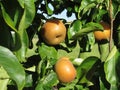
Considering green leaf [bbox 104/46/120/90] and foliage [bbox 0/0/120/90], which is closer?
foliage [bbox 0/0/120/90]

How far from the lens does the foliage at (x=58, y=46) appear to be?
1.05 metres

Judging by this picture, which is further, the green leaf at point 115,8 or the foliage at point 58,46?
the green leaf at point 115,8

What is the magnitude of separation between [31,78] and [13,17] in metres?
0.38

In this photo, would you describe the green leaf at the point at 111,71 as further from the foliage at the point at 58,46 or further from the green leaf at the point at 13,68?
the green leaf at the point at 13,68

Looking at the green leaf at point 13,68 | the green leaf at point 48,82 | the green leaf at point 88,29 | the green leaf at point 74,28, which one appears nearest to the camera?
the green leaf at point 13,68

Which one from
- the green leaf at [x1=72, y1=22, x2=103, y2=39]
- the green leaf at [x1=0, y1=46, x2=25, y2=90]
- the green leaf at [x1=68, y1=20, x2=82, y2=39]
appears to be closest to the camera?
the green leaf at [x1=0, y1=46, x2=25, y2=90]

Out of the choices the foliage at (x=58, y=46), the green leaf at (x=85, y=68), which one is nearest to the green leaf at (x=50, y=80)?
the foliage at (x=58, y=46)

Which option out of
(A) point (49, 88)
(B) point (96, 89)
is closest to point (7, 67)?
(A) point (49, 88)

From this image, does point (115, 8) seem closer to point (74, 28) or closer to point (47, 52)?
point (74, 28)

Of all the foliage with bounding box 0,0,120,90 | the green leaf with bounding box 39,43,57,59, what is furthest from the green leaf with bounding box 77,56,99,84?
the green leaf with bounding box 39,43,57,59

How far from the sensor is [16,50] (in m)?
1.18

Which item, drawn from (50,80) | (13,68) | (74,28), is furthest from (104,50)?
(13,68)

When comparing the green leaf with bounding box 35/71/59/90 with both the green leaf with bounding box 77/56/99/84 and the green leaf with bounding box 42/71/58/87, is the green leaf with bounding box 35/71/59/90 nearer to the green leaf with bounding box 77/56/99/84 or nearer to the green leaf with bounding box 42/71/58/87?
the green leaf with bounding box 42/71/58/87

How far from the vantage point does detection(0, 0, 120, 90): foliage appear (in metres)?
1.05
